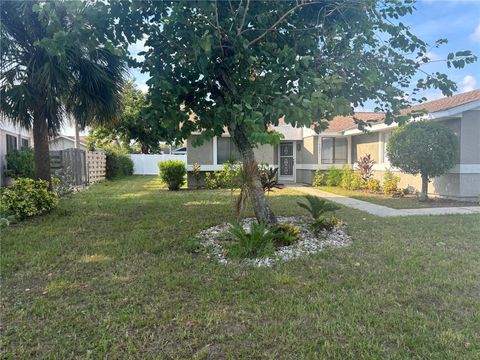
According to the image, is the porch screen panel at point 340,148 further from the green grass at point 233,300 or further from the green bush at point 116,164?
the green bush at point 116,164

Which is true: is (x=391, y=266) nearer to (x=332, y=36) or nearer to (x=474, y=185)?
(x=332, y=36)

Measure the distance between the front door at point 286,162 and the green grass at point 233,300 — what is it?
13534 mm

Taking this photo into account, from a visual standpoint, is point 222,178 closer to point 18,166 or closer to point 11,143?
point 18,166

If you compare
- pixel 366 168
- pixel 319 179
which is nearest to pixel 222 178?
pixel 319 179

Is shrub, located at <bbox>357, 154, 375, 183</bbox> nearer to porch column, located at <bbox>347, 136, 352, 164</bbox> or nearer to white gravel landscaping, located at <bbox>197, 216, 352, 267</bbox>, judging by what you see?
porch column, located at <bbox>347, 136, 352, 164</bbox>

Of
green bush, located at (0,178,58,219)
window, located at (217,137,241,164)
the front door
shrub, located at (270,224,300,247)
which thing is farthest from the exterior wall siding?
green bush, located at (0,178,58,219)

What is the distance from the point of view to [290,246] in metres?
5.66

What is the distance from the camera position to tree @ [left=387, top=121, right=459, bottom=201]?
34.3 feet

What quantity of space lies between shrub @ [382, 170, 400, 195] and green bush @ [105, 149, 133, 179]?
1661 cm

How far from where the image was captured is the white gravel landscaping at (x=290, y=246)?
5066mm

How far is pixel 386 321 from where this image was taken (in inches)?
129

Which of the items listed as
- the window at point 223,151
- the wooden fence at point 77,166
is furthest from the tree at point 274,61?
the window at point 223,151

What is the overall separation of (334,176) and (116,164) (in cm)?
1461

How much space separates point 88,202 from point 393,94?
9218mm
